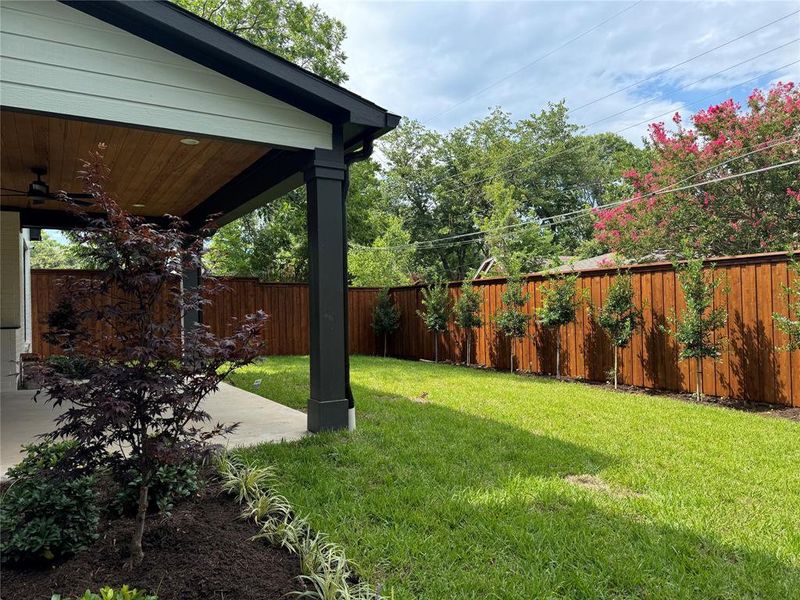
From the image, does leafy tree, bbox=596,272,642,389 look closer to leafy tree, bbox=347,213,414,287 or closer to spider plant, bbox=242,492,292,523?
spider plant, bbox=242,492,292,523

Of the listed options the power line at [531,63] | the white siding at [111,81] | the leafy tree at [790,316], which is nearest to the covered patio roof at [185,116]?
the white siding at [111,81]

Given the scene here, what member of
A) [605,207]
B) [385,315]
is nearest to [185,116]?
[385,315]

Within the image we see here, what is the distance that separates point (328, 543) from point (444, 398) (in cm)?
384

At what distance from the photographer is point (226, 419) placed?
5.02m

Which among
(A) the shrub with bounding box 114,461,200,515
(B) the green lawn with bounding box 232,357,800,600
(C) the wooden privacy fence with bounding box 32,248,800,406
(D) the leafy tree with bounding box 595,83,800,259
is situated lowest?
(B) the green lawn with bounding box 232,357,800,600

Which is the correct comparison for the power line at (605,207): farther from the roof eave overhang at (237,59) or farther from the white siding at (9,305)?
the white siding at (9,305)

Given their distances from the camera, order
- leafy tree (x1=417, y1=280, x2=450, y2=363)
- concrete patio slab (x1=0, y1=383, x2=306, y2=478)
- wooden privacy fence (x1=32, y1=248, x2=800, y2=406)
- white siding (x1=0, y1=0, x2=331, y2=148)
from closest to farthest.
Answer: white siding (x1=0, y1=0, x2=331, y2=148) < concrete patio slab (x1=0, y1=383, x2=306, y2=478) < wooden privacy fence (x1=32, y1=248, x2=800, y2=406) < leafy tree (x1=417, y1=280, x2=450, y2=363)

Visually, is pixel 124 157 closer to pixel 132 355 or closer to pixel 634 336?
pixel 132 355

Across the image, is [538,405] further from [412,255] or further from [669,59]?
[412,255]

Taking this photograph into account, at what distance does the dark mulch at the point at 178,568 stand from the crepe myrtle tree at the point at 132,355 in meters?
0.13

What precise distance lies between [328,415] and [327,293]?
1040 mm

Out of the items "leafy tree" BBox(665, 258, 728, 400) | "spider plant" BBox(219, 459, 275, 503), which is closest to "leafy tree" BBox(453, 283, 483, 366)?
"leafy tree" BBox(665, 258, 728, 400)

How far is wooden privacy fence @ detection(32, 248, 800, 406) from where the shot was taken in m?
5.51

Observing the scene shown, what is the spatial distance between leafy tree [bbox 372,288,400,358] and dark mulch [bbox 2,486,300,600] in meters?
8.93
